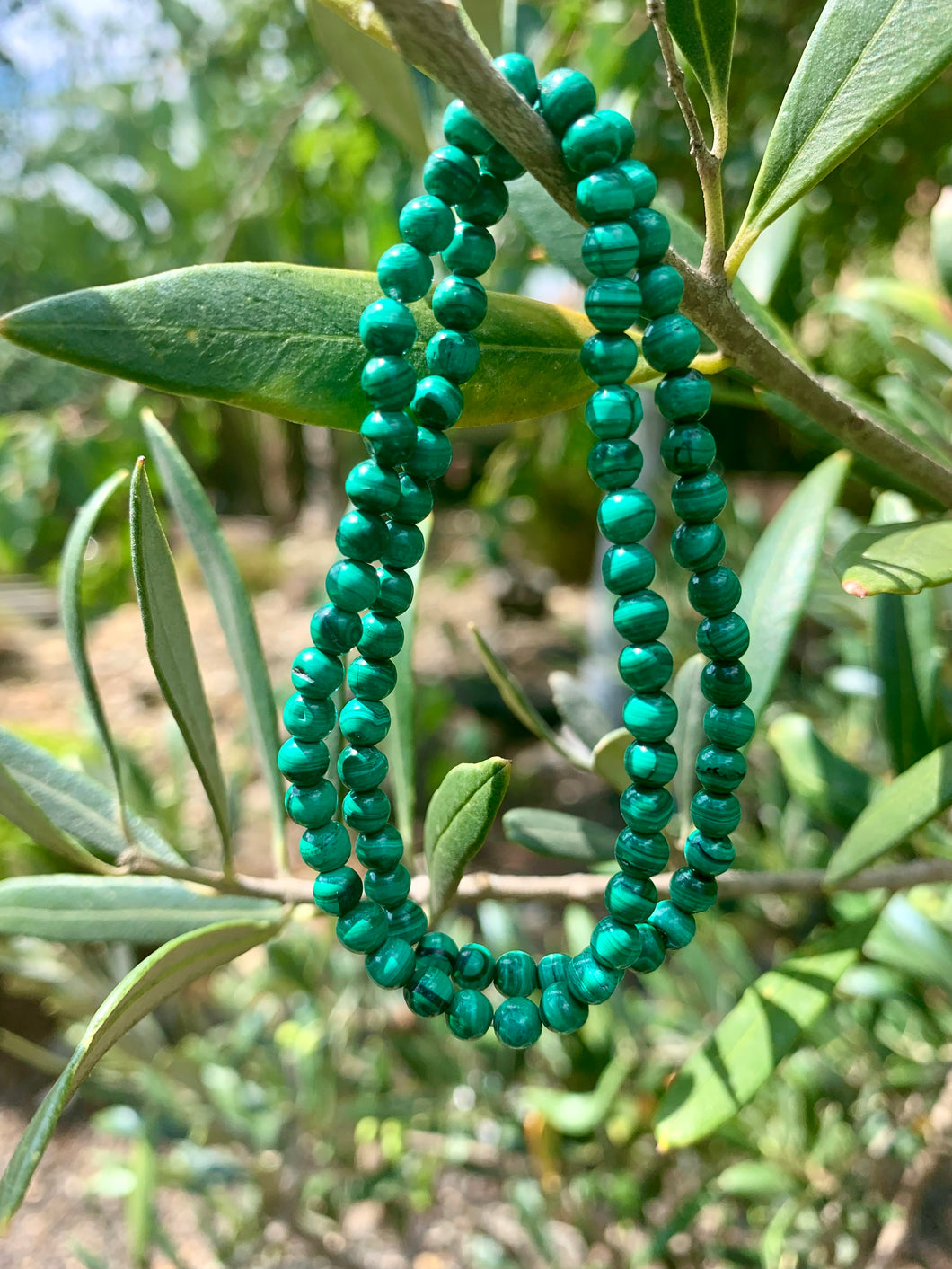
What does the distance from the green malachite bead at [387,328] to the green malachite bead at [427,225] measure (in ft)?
0.10

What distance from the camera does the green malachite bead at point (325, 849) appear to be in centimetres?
39

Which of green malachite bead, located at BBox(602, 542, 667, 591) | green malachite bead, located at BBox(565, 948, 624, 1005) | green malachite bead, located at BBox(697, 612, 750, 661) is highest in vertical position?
green malachite bead, located at BBox(602, 542, 667, 591)

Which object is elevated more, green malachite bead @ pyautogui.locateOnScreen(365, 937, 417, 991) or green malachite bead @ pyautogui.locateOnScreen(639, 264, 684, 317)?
green malachite bead @ pyautogui.locateOnScreen(639, 264, 684, 317)

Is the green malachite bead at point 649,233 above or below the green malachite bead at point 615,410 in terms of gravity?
above

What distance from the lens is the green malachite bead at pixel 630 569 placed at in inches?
14.7

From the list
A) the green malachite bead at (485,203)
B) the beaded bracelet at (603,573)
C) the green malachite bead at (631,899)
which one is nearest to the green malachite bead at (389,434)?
the beaded bracelet at (603,573)

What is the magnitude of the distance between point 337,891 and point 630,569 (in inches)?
7.6

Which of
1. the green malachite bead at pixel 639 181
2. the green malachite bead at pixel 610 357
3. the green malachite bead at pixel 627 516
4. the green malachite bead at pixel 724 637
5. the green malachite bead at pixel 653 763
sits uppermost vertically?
the green malachite bead at pixel 639 181

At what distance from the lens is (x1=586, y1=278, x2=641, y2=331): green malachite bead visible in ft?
1.13

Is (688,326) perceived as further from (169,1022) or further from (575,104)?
(169,1022)

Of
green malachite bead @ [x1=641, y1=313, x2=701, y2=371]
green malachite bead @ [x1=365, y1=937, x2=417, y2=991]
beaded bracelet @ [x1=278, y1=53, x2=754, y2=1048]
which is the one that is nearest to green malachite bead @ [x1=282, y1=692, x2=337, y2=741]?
beaded bracelet @ [x1=278, y1=53, x2=754, y2=1048]

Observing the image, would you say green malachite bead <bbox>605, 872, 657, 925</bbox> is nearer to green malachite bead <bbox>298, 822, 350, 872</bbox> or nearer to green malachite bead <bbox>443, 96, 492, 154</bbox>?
green malachite bead <bbox>298, 822, 350, 872</bbox>

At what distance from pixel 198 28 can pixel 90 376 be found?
0.89 metres

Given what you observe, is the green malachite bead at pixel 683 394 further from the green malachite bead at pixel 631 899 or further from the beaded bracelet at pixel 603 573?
the green malachite bead at pixel 631 899
